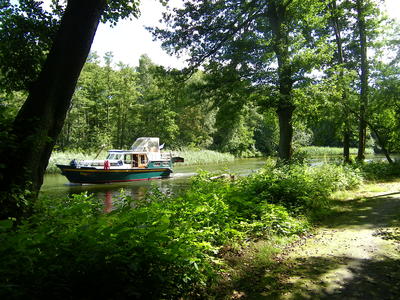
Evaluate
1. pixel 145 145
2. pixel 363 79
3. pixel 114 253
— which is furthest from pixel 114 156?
pixel 114 253

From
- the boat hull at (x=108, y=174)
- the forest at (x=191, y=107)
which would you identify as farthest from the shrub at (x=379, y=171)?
the boat hull at (x=108, y=174)

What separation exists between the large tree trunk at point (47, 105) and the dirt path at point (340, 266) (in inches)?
120

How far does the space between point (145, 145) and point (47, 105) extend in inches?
890

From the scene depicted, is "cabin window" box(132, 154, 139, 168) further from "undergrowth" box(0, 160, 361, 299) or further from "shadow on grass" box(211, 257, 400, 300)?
"shadow on grass" box(211, 257, 400, 300)

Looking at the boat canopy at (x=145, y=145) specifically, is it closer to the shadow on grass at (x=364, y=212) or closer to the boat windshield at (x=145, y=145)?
the boat windshield at (x=145, y=145)

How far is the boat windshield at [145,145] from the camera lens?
84.8ft

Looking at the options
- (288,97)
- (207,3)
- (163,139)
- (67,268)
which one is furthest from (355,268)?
(163,139)

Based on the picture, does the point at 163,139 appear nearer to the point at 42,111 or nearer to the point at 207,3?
the point at 207,3

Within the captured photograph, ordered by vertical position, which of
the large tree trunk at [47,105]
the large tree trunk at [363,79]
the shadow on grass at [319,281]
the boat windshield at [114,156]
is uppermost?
the large tree trunk at [363,79]

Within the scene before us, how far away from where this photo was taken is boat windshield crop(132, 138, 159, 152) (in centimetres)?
2585

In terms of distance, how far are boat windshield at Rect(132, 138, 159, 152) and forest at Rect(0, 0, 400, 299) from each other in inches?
577

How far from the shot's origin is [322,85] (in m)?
10.3

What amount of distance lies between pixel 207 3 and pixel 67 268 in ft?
29.7

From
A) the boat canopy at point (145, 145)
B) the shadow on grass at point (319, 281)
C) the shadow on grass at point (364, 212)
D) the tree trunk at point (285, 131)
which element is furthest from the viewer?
the boat canopy at point (145, 145)
